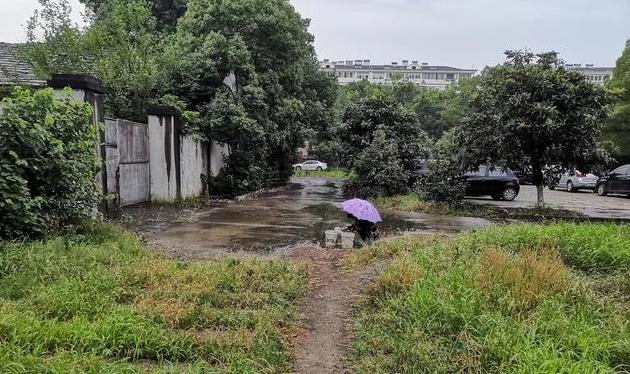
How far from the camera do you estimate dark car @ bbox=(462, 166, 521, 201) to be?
55.1 feet

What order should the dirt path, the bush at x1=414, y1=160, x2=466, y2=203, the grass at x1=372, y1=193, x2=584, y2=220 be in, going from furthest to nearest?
the bush at x1=414, y1=160, x2=466, y2=203
the grass at x1=372, y1=193, x2=584, y2=220
the dirt path

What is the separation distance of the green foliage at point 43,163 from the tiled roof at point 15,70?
5.64 m

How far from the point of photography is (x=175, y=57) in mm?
14133

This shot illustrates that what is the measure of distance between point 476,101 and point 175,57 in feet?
29.6

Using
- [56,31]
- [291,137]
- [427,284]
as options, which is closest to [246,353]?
[427,284]

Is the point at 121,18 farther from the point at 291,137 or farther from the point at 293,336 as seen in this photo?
the point at 293,336

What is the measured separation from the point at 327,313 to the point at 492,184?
1352 cm

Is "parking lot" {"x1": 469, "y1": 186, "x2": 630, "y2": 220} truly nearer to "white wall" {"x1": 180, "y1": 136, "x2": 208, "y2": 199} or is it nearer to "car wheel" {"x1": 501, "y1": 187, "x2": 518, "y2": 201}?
"car wheel" {"x1": 501, "y1": 187, "x2": 518, "y2": 201}

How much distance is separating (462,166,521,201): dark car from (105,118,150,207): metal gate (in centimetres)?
1088

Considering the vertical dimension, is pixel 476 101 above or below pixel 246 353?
above

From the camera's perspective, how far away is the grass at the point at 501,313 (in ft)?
10.9

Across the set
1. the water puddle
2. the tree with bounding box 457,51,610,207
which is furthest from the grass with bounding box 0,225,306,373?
the tree with bounding box 457,51,610,207

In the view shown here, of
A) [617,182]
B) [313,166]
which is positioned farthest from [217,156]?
[313,166]

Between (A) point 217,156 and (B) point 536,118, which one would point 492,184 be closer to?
(B) point 536,118
